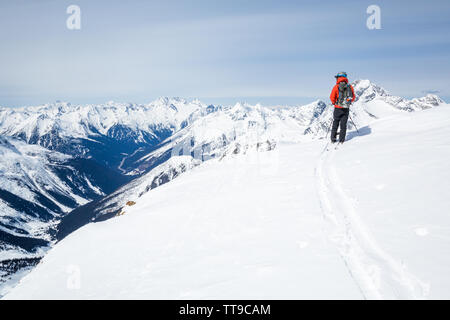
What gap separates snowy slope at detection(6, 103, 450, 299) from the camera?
22.1 ft

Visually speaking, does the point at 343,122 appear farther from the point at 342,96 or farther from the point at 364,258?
the point at 364,258

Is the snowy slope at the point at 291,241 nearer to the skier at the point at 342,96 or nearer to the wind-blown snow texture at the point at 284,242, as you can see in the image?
the wind-blown snow texture at the point at 284,242

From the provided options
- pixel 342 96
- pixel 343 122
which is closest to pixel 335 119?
pixel 343 122

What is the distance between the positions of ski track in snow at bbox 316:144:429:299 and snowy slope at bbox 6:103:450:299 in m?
0.03

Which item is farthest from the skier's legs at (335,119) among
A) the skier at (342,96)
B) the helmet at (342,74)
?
the helmet at (342,74)

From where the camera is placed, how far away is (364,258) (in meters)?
7.35

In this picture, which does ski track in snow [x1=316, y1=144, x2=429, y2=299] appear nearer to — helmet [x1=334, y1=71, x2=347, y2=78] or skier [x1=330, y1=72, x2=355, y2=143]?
skier [x1=330, y1=72, x2=355, y2=143]

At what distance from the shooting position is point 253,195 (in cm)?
1384

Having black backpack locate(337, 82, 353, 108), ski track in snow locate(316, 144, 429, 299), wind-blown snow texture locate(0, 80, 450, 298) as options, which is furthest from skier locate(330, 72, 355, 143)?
ski track in snow locate(316, 144, 429, 299)

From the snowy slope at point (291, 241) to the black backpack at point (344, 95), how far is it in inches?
188

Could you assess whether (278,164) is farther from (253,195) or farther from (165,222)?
(165,222)

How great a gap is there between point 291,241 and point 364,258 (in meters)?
2.20

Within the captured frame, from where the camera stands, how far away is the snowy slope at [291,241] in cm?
674
